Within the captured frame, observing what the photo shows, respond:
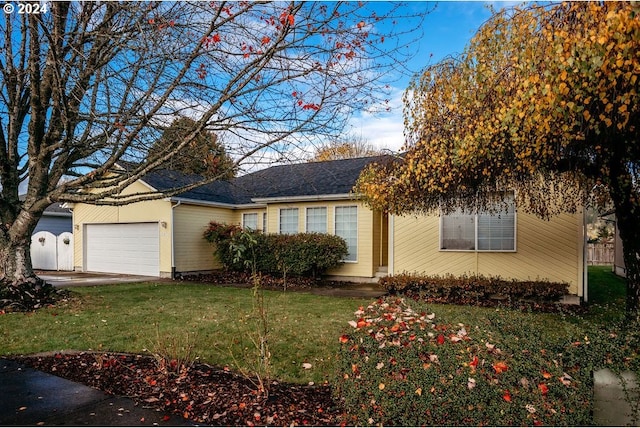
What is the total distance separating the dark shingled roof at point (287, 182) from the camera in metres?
14.2

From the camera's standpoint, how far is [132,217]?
16141mm

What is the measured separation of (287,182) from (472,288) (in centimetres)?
872

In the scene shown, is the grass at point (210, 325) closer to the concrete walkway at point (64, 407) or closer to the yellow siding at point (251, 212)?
the concrete walkway at point (64, 407)

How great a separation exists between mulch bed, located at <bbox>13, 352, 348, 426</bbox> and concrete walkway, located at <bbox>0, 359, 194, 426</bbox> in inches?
4.9

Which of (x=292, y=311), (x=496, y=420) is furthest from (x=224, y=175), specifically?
(x=496, y=420)

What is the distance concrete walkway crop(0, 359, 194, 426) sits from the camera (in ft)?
11.2

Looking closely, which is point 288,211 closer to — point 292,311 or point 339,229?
point 339,229

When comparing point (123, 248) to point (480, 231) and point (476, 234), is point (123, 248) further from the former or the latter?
point (480, 231)

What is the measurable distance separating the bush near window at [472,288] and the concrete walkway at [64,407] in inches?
297

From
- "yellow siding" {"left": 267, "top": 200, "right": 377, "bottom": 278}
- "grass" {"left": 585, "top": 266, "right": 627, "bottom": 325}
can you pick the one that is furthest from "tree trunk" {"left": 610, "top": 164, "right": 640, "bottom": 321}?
"yellow siding" {"left": 267, "top": 200, "right": 377, "bottom": 278}

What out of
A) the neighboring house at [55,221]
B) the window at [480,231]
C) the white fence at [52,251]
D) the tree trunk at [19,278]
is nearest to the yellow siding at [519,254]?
the window at [480,231]

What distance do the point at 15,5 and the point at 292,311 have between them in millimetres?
7215

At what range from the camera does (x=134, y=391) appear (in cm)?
406

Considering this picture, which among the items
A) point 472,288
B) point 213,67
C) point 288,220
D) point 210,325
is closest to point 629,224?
point 472,288
